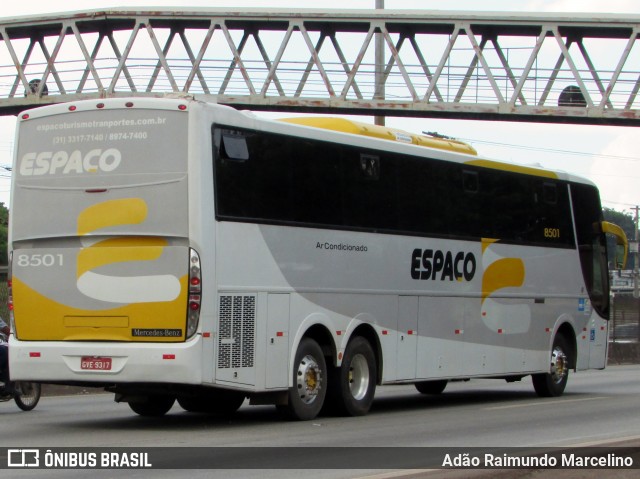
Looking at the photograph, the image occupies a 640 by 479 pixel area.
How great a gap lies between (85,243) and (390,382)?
510 centimetres

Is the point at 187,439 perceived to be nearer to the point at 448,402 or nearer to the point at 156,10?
the point at 448,402

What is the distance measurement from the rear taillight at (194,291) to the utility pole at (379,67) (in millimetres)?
19096

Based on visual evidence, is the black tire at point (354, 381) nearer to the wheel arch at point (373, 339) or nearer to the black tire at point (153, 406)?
the wheel arch at point (373, 339)

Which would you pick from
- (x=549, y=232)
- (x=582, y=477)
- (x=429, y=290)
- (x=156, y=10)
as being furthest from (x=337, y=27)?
(x=582, y=477)

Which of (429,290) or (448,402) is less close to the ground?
(429,290)

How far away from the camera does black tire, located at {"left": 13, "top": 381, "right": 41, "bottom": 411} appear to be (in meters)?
17.1

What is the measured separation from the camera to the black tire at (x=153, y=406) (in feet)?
Result: 53.1

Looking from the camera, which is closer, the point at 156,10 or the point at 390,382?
the point at 390,382

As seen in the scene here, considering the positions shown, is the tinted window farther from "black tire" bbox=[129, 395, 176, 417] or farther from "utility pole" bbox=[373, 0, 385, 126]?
"utility pole" bbox=[373, 0, 385, 126]

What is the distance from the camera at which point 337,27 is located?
123 ft

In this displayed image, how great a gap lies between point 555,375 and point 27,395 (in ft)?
30.0

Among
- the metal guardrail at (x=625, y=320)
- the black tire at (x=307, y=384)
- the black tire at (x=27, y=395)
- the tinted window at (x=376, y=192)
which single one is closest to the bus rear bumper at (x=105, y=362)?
the tinted window at (x=376, y=192)

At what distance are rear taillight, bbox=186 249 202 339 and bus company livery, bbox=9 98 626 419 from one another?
0.02 metres

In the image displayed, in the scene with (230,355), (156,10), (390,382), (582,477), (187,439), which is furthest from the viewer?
(156,10)
